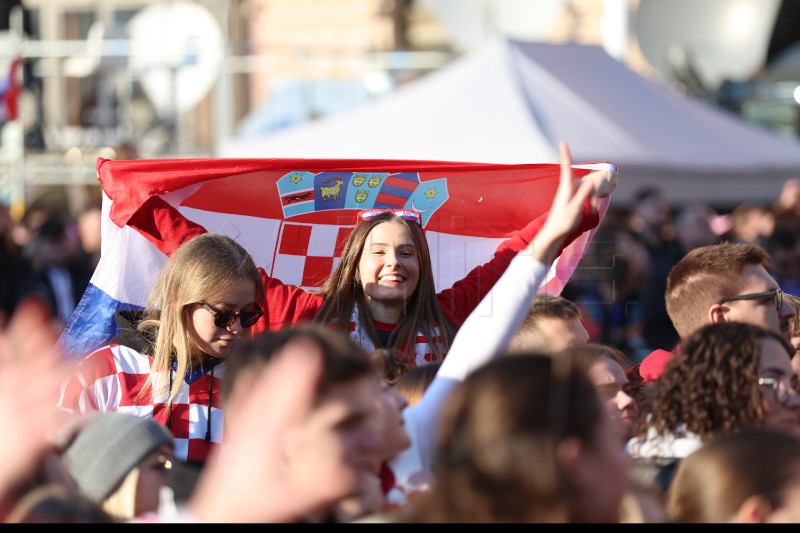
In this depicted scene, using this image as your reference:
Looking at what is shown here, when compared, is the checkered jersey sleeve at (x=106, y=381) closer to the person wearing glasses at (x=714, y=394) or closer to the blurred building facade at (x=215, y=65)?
the person wearing glasses at (x=714, y=394)

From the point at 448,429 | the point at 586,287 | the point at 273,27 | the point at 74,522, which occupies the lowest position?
the point at 586,287

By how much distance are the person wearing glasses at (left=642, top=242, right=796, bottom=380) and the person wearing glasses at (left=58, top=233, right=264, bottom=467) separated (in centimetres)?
124

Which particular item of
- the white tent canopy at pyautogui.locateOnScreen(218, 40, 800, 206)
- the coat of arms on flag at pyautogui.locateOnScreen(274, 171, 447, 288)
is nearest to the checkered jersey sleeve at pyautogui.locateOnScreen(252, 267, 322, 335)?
the coat of arms on flag at pyautogui.locateOnScreen(274, 171, 447, 288)

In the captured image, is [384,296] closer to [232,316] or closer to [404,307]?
[404,307]

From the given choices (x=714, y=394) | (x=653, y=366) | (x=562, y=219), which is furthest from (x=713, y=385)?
(x=653, y=366)

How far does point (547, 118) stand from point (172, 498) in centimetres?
610

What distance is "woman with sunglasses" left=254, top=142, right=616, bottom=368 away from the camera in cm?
388

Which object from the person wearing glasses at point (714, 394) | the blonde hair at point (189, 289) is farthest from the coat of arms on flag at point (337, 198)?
the person wearing glasses at point (714, 394)

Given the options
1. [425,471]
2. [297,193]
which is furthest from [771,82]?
[425,471]

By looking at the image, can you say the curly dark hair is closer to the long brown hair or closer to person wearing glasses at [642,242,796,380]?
person wearing glasses at [642,242,796,380]

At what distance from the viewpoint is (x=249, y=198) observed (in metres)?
4.64

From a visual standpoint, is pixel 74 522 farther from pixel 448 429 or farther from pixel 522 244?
pixel 522 244

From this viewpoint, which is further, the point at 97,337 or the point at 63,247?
the point at 63,247

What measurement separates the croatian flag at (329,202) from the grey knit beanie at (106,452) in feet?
6.27
